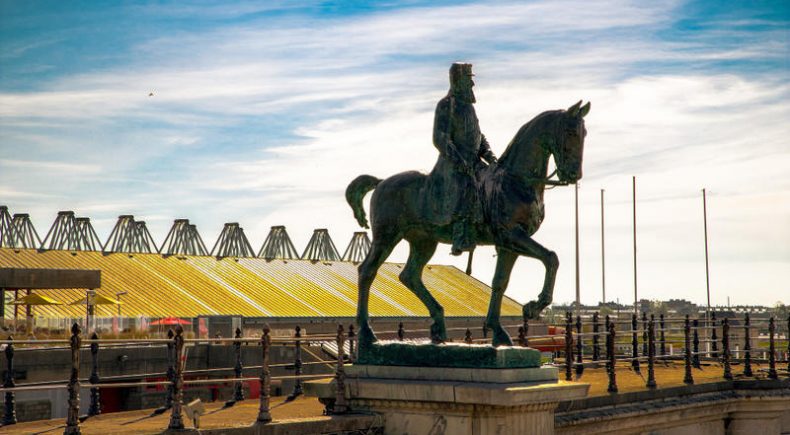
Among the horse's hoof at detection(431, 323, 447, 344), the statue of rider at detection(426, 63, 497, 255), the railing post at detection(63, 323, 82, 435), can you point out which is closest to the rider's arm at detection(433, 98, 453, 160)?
the statue of rider at detection(426, 63, 497, 255)

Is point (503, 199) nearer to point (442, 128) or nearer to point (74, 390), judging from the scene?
point (442, 128)

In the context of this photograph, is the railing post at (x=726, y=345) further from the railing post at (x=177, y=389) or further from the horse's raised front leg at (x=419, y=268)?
the railing post at (x=177, y=389)

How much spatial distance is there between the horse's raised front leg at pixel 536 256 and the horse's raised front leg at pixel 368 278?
173cm

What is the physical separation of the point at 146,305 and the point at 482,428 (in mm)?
39095

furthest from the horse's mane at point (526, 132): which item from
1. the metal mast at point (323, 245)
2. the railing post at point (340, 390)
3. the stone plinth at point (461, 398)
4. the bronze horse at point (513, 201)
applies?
the metal mast at point (323, 245)

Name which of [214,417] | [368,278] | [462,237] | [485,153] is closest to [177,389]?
[214,417]

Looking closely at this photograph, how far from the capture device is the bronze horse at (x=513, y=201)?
13.4m

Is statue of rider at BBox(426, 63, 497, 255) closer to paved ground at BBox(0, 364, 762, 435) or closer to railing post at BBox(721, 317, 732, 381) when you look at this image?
paved ground at BBox(0, 364, 762, 435)

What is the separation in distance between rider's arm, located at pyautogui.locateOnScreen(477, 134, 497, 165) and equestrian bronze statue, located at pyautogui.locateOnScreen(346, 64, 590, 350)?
0.01 m

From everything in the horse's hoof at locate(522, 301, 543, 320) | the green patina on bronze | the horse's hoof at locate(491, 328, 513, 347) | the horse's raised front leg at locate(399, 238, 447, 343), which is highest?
the horse's raised front leg at locate(399, 238, 447, 343)

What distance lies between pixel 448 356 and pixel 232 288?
44.2 metres

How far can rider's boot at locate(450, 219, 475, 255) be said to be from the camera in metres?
13.7

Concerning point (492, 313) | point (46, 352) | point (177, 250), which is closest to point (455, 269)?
point (177, 250)

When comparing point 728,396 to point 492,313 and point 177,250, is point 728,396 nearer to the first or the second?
point 492,313
